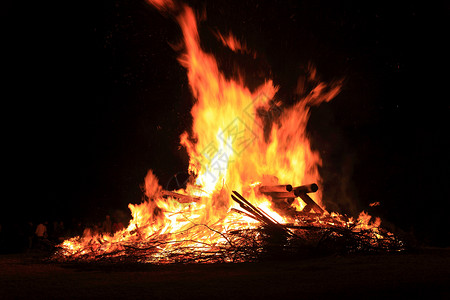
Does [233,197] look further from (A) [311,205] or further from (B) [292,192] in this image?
(A) [311,205]

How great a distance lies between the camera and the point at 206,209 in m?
8.15

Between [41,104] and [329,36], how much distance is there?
30.1 feet

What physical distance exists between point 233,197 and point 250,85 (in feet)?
8.48

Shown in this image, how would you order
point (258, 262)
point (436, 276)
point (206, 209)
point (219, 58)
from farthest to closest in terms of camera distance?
point (219, 58)
point (206, 209)
point (258, 262)
point (436, 276)

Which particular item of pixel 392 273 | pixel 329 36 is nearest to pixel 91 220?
pixel 329 36

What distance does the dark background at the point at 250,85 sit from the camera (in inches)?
475

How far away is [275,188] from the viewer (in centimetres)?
823

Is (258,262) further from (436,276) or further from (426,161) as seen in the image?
(426,161)

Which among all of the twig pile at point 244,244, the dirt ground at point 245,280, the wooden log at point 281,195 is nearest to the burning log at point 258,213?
the twig pile at point 244,244

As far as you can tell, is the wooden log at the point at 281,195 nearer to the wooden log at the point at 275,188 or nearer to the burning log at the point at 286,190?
the burning log at the point at 286,190

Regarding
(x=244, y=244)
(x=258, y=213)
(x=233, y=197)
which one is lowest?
(x=244, y=244)

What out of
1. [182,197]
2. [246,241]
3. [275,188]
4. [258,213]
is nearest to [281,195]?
[275,188]

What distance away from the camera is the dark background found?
12.1m

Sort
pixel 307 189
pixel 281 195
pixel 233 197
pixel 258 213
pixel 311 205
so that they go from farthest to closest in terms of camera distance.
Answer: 1. pixel 311 205
2. pixel 281 195
3. pixel 307 189
4. pixel 233 197
5. pixel 258 213
